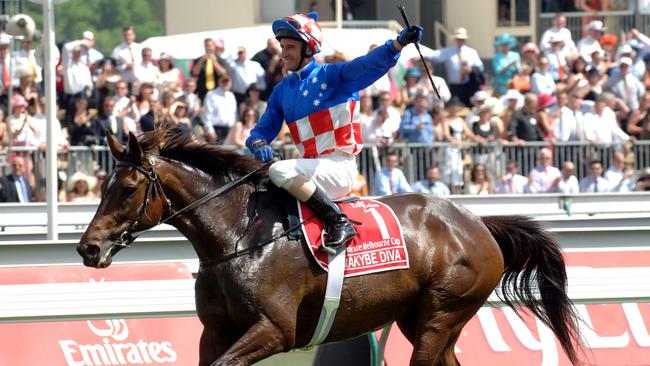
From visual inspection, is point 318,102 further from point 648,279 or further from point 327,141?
point 648,279

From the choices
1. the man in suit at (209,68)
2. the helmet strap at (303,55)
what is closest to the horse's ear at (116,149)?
the helmet strap at (303,55)

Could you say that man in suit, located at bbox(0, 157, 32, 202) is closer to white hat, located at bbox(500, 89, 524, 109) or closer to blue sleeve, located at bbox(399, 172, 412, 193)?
blue sleeve, located at bbox(399, 172, 412, 193)

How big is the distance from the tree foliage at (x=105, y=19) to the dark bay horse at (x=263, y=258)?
16.2 metres

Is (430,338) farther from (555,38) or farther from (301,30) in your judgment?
(555,38)

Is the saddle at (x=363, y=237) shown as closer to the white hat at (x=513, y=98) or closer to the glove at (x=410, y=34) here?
the glove at (x=410, y=34)

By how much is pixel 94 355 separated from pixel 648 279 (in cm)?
361

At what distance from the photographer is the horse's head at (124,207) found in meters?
6.59

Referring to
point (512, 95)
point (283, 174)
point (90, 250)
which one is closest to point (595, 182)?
point (512, 95)

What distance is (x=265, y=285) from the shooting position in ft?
22.0

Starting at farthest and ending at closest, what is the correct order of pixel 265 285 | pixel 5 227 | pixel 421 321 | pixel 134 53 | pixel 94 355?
pixel 134 53 → pixel 5 227 → pixel 94 355 → pixel 421 321 → pixel 265 285

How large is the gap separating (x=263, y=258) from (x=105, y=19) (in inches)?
997

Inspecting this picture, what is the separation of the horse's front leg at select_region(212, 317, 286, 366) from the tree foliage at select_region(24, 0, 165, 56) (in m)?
16.8

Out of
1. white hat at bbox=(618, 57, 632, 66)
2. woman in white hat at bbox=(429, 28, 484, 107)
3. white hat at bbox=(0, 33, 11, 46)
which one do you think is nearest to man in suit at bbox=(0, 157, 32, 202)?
white hat at bbox=(0, 33, 11, 46)

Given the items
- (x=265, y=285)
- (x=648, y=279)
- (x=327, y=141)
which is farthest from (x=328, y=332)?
(x=648, y=279)
